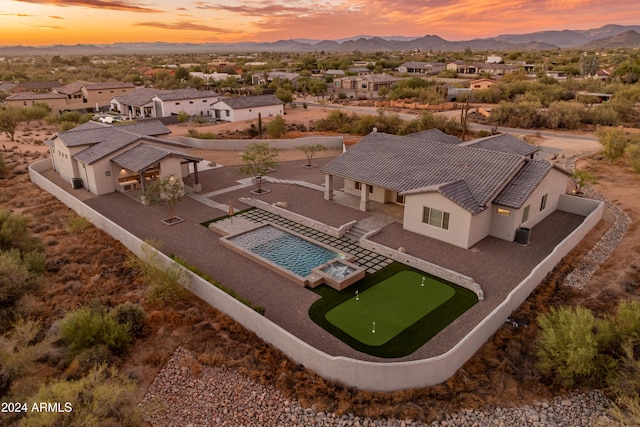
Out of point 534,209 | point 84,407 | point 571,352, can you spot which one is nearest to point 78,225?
point 84,407

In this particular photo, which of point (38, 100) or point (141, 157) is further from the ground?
point (38, 100)

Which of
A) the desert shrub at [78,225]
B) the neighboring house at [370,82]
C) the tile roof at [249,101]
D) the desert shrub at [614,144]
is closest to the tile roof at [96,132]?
the desert shrub at [78,225]

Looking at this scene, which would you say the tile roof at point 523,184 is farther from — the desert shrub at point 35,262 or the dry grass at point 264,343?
the desert shrub at point 35,262

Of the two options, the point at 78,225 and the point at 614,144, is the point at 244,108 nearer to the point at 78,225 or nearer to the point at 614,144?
the point at 78,225

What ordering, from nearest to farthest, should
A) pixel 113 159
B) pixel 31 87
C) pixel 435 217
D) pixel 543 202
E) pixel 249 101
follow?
1. pixel 435 217
2. pixel 543 202
3. pixel 113 159
4. pixel 249 101
5. pixel 31 87

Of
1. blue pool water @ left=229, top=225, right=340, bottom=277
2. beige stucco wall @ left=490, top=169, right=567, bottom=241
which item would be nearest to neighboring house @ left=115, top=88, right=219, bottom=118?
blue pool water @ left=229, top=225, right=340, bottom=277

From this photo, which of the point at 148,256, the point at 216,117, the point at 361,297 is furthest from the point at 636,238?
the point at 216,117

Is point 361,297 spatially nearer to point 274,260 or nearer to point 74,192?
point 274,260
